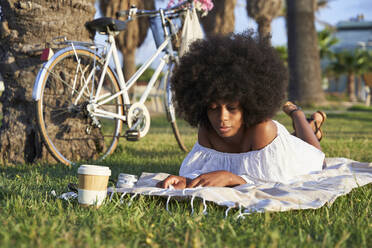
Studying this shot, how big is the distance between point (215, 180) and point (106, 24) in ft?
6.95

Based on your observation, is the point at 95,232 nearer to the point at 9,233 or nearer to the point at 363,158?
the point at 9,233

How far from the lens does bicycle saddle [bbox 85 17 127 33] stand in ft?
12.9

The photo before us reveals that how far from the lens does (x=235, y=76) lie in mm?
2623

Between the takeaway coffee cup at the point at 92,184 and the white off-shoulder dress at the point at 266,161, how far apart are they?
33.7 inches

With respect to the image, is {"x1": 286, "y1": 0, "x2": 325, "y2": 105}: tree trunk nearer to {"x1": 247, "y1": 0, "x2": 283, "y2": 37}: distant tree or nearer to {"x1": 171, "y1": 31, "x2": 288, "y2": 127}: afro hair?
{"x1": 247, "y1": 0, "x2": 283, "y2": 37}: distant tree

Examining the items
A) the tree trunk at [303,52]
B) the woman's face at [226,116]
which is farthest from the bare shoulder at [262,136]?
the tree trunk at [303,52]

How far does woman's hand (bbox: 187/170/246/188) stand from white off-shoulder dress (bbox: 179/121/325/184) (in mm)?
181

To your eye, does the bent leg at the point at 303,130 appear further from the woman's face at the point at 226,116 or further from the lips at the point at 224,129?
the lips at the point at 224,129

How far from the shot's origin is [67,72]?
4004mm

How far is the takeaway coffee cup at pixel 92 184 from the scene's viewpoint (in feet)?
6.69

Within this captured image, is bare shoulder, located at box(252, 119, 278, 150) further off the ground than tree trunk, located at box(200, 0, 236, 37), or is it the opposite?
tree trunk, located at box(200, 0, 236, 37)

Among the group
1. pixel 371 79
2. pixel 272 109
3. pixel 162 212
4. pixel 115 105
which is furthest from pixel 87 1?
pixel 371 79

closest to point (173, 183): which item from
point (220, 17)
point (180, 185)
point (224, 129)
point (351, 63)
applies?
point (180, 185)

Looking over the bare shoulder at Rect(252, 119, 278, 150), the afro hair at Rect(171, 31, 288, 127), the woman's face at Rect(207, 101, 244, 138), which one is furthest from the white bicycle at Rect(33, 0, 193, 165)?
the bare shoulder at Rect(252, 119, 278, 150)
